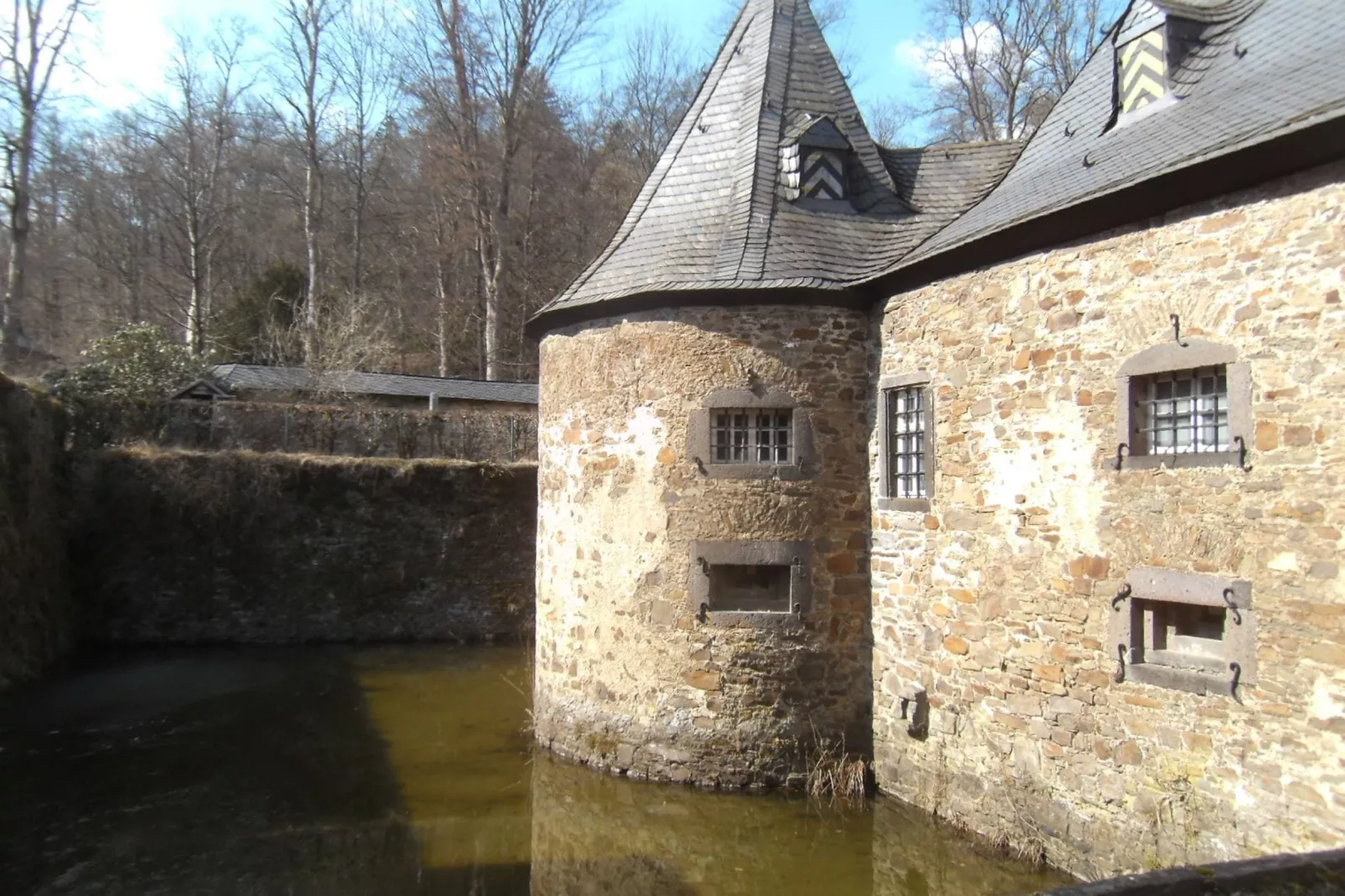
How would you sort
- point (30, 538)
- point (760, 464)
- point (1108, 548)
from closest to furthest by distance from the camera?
point (1108, 548), point (760, 464), point (30, 538)

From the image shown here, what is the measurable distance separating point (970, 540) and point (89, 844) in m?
6.67

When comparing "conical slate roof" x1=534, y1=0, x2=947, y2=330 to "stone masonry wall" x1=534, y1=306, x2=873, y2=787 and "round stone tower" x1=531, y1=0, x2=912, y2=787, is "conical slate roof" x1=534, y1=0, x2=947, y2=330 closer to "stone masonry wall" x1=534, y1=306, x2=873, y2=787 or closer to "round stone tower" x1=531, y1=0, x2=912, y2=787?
"round stone tower" x1=531, y1=0, x2=912, y2=787

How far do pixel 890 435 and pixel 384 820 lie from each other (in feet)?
16.6

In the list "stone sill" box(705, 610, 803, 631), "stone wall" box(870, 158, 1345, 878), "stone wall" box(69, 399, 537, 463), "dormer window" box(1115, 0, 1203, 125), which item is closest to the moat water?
"stone wall" box(870, 158, 1345, 878)

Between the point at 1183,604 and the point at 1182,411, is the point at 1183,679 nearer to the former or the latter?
the point at 1183,604

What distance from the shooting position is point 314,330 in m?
20.4

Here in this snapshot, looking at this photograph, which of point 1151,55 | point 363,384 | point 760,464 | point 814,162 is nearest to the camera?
point 1151,55

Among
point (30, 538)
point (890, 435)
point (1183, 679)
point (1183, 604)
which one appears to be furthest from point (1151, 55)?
point (30, 538)

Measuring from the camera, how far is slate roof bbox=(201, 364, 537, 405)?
18266mm

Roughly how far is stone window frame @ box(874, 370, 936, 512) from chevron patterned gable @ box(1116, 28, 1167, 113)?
7.77 feet

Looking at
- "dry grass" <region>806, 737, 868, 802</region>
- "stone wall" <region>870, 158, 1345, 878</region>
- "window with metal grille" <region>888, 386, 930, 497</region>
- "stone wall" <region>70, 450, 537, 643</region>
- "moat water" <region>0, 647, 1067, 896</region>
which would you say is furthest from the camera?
"stone wall" <region>70, 450, 537, 643</region>

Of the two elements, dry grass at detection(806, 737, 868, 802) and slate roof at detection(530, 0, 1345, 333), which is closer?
slate roof at detection(530, 0, 1345, 333)

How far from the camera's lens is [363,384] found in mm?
19969

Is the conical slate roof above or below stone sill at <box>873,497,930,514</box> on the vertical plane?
above
